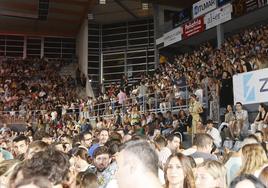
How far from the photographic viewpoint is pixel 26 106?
80.5 feet

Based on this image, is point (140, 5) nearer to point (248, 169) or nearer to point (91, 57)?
point (91, 57)

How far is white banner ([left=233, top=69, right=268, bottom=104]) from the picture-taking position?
1065 centimetres

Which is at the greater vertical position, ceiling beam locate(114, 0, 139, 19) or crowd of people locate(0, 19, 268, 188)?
ceiling beam locate(114, 0, 139, 19)

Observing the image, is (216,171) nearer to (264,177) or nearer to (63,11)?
(264,177)

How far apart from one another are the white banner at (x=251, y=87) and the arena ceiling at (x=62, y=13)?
44.4 ft

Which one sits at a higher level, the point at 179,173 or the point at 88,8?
the point at 88,8

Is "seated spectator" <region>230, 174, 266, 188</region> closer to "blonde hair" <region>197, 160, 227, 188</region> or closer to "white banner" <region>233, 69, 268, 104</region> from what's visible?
"blonde hair" <region>197, 160, 227, 188</region>

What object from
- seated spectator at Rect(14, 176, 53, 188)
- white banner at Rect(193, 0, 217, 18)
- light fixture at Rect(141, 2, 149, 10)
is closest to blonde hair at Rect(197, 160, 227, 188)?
seated spectator at Rect(14, 176, 53, 188)

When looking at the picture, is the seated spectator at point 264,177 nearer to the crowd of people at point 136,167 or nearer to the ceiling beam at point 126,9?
the crowd of people at point 136,167

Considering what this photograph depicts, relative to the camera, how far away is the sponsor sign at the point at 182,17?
20609 millimetres

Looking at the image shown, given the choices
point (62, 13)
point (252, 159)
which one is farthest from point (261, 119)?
point (62, 13)

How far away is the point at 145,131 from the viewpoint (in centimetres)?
1313

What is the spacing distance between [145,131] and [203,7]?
8.54 m

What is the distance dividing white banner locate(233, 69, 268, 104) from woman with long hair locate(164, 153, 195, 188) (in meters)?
7.35
